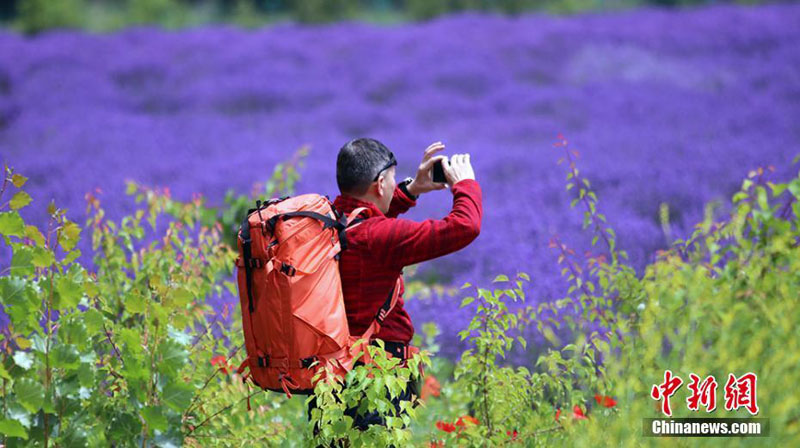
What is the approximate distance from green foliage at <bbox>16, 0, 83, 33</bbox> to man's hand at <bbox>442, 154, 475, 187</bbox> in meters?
13.7

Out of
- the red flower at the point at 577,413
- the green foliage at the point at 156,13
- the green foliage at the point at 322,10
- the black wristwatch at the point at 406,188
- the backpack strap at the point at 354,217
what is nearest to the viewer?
the backpack strap at the point at 354,217

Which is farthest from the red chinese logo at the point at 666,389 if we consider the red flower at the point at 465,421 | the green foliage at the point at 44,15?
the green foliage at the point at 44,15

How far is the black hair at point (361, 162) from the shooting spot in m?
2.47

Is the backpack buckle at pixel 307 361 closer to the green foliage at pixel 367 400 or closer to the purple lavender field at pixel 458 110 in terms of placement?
the green foliage at pixel 367 400

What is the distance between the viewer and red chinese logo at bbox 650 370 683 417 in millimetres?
2440

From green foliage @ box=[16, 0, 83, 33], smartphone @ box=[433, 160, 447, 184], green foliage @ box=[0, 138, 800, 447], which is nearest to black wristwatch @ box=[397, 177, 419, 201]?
smartphone @ box=[433, 160, 447, 184]

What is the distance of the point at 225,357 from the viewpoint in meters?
3.16

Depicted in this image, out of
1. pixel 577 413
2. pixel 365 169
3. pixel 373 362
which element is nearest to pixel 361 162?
pixel 365 169

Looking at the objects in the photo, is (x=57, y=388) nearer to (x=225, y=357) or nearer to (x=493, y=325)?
(x=225, y=357)

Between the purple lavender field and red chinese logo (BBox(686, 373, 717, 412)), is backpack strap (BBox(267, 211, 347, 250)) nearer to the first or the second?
red chinese logo (BBox(686, 373, 717, 412))

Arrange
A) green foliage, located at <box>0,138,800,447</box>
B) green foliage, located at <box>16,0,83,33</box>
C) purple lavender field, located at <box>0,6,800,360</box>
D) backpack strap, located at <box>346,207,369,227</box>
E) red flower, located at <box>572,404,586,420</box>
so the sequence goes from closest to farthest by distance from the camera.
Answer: green foliage, located at <box>0,138,800,447</box>
backpack strap, located at <box>346,207,369,227</box>
red flower, located at <box>572,404,586,420</box>
purple lavender field, located at <box>0,6,800,360</box>
green foliage, located at <box>16,0,83,33</box>

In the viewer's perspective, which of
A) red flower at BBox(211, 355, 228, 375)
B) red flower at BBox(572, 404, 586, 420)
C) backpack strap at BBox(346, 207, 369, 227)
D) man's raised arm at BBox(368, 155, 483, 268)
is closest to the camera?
man's raised arm at BBox(368, 155, 483, 268)

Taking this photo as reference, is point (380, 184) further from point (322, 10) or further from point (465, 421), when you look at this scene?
point (322, 10)

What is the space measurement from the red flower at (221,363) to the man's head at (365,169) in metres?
0.69
